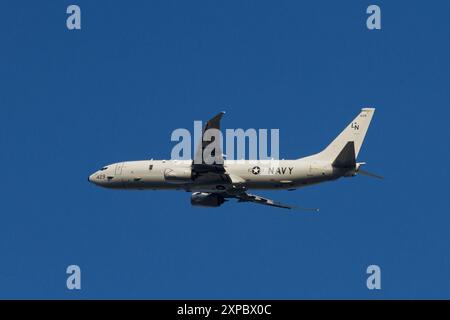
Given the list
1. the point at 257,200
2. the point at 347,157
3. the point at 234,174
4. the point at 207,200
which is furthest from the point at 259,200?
the point at 347,157

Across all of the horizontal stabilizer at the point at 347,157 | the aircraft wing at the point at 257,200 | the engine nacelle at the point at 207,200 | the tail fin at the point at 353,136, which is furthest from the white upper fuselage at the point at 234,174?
the aircraft wing at the point at 257,200

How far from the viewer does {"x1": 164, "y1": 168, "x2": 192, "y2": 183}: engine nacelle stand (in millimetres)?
93500

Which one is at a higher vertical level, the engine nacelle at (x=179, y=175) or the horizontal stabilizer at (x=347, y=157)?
the horizontal stabilizer at (x=347, y=157)

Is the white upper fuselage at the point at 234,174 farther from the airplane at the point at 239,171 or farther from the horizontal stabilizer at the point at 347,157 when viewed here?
the horizontal stabilizer at the point at 347,157

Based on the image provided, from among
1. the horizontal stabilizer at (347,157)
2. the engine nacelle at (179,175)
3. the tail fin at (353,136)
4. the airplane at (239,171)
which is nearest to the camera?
the horizontal stabilizer at (347,157)

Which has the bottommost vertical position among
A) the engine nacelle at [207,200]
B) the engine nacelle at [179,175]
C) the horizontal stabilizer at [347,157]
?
the engine nacelle at [207,200]

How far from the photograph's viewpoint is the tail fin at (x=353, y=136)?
94688mm

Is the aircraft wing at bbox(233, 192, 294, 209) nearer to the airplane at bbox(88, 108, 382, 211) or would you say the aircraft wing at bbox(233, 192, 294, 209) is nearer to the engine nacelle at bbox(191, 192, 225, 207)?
the engine nacelle at bbox(191, 192, 225, 207)

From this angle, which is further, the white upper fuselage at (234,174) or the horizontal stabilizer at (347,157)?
the white upper fuselage at (234,174)

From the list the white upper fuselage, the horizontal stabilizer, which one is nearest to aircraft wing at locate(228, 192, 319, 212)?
the white upper fuselage

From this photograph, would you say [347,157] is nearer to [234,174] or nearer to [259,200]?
[234,174]
